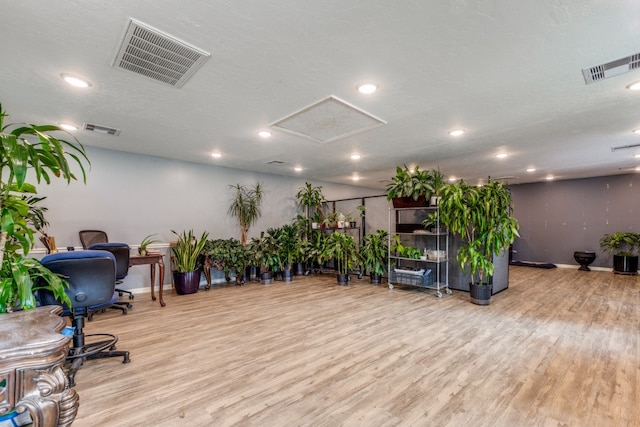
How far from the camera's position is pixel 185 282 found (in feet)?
16.2

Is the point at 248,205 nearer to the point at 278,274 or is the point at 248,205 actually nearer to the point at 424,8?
the point at 278,274

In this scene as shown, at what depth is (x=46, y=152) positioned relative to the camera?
141 cm

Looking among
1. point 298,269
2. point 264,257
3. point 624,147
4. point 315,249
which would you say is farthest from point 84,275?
point 624,147

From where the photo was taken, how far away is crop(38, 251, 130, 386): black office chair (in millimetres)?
2174

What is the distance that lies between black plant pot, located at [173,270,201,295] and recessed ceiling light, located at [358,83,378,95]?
13.6 ft

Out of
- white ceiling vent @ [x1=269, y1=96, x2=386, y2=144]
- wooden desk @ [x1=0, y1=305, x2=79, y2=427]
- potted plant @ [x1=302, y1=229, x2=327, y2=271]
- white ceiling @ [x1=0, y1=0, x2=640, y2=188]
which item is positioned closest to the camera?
wooden desk @ [x1=0, y1=305, x2=79, y2=427]

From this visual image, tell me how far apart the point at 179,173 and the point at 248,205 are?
1.58m

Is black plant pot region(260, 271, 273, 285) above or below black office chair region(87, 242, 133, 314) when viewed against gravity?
below

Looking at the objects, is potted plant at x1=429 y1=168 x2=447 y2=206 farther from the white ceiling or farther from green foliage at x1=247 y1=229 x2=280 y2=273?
green foliage at x1=247 y1=229 x2=280 y2=273

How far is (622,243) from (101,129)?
36.2 ft

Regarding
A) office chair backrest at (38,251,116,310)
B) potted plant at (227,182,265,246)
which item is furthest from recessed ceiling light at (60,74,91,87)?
potted plant at (227,182,265,246)

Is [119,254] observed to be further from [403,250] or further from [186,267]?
[403,250]

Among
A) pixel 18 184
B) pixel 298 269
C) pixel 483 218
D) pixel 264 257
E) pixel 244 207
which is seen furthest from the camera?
pixel 298 269

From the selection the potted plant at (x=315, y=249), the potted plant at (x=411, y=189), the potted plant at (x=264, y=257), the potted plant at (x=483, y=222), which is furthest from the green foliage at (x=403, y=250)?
the potted plant at (x=264, y=257)
